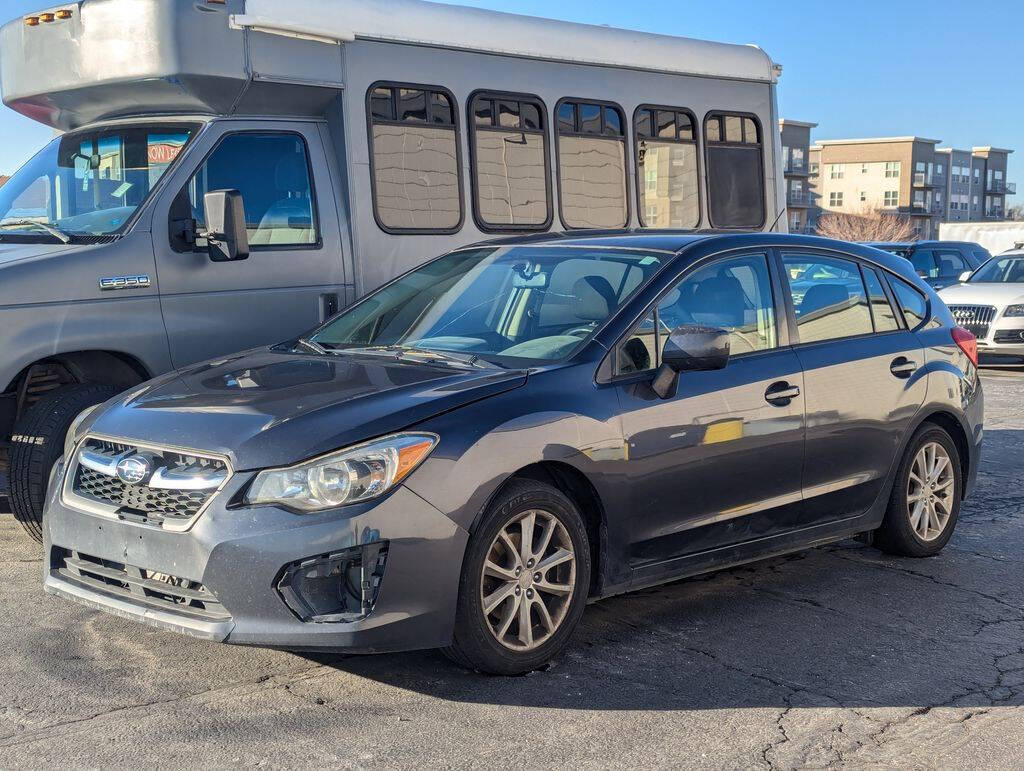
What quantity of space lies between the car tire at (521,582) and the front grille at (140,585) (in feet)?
2.75

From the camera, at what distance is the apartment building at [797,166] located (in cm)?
10462

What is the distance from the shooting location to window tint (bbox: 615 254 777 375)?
204 inches

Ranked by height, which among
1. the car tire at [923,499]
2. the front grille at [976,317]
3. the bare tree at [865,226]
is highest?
the bare tree at [865,226]

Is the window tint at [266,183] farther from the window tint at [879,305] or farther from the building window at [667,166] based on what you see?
the window tint at [879,305]

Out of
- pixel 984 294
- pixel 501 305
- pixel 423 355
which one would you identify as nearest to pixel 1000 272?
pixel 984 294

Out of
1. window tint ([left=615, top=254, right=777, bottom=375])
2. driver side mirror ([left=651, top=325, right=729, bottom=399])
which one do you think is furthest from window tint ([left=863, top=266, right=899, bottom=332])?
driver side mirror ([left=651, top=325, right=729, bottom=399])

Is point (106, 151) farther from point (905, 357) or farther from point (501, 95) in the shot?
point (905, 357)

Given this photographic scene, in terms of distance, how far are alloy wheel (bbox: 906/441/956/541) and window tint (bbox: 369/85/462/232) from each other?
3190 mm

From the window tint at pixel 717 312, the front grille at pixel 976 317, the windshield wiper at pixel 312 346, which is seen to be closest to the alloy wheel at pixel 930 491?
the window tint at pixel 717 312

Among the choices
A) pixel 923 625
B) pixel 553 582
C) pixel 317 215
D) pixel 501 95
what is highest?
pixel 501 95

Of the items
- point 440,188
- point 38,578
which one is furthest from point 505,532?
point 440,188

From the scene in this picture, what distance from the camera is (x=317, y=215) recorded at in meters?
7.33

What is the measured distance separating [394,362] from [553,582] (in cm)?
114

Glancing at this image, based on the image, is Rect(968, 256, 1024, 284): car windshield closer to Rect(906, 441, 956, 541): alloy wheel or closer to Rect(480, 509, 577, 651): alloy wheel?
Rect(906, 441, 956, 541): alloy wheel
